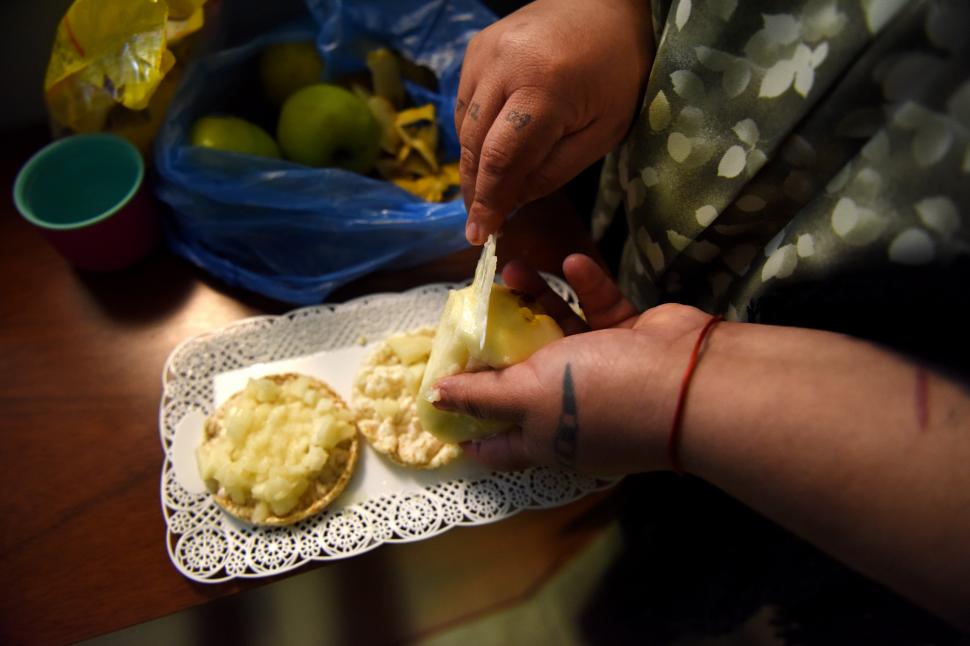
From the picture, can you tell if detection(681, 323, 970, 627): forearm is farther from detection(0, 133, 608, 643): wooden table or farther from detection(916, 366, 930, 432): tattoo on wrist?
detection(0, 133, 608, 643): wooden table

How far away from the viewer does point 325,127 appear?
83 cm

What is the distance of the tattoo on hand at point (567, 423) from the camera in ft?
1.60

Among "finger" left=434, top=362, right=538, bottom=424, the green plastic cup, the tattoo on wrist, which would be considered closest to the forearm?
the tattoo on wrist

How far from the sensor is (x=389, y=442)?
27.1 inches

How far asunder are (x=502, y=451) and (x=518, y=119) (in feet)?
1.06

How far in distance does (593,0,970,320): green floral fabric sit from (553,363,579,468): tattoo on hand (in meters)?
0.17

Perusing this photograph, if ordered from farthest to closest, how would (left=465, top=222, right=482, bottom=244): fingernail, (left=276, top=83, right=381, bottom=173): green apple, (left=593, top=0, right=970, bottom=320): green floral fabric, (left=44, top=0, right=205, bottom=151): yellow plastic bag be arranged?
1. (left=276, top=83, right=381, bottom=173): green apple
2. (left=44, top=0, right=205, bottom=151): yellow plastic bag
3. (left=465, top=222, right=482, bottom=244): fingernail
4. (left=593, top=0, right=970, bottom=320): green floral fabric

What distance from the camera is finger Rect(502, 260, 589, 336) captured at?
66 centimetres

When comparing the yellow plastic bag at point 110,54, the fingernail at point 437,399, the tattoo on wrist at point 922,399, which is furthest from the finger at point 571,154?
the yellow plastic bag at point 110,54

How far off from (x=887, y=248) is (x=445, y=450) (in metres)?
0.46

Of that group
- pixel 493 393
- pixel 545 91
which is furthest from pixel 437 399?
pixel 545 91

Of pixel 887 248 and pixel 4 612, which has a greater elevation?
pixel 887 248

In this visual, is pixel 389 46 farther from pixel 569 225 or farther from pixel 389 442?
pixel 389 442

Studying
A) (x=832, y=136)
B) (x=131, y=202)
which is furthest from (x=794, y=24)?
(x=131, y=202)
